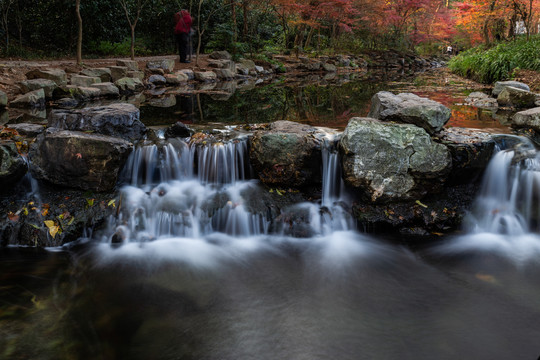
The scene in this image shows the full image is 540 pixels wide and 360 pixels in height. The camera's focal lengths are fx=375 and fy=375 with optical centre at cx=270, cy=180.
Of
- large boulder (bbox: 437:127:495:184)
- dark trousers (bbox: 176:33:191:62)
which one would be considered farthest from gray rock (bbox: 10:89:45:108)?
large boulder (bbox: 437:127:495:184)

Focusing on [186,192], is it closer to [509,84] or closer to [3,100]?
[3,100]

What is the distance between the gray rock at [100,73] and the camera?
11.1 metres

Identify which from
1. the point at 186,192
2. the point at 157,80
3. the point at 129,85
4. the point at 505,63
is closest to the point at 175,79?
the point at 157,80

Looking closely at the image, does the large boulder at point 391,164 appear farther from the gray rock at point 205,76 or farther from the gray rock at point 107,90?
the gray rock at point 205,76

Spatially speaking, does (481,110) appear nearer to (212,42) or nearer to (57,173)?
(57,173)

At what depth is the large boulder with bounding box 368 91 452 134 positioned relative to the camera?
196 inches

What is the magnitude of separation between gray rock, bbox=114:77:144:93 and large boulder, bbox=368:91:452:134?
8273 millimetres

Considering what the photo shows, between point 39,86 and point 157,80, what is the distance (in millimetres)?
4291

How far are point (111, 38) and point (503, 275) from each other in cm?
1789

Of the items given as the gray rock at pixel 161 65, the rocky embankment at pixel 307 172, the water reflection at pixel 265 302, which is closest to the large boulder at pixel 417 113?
the rocky embankment at pixel 307 172

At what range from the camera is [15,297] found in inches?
134

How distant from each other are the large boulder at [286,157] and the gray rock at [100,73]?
8143 mm

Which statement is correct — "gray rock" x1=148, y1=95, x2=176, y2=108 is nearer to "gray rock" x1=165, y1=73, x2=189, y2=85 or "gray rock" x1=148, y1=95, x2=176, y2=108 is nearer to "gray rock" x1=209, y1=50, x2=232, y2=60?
"gray rock" x1=165, y1=73, x2=189, y2=85

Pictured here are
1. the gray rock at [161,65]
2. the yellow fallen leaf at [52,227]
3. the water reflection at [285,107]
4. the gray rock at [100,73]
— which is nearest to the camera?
the yellow fallen leaf at [52,227]
